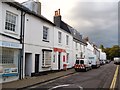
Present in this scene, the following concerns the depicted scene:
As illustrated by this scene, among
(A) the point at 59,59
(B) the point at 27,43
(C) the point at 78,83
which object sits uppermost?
(B) the point at 27,43

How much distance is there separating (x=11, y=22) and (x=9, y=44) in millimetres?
2272

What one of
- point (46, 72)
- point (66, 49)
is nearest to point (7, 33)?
point (46, 72)

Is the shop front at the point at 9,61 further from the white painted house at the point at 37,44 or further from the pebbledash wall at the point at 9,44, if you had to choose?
the white painted house at the point at 37,44

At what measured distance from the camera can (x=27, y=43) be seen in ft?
67.0

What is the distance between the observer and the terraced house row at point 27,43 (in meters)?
16.9

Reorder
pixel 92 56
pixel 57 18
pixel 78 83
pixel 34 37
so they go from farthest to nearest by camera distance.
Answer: pixel 92 56 → pixel 57 18 → pixel 34 37 → pixel 78 83

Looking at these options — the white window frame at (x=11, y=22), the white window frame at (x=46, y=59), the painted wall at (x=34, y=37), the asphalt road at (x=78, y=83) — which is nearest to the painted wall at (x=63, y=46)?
the white window frame at (x=46, y=59)

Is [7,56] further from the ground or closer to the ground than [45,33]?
closer to the ground

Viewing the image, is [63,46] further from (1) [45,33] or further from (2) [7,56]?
(2) [7,56]

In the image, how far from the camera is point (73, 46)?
38.9m

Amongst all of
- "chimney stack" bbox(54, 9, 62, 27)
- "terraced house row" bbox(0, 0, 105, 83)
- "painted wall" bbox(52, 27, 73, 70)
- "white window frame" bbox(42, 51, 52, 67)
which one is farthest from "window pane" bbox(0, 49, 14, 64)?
"chimney stack" bbox(54, 9, 62, 27)

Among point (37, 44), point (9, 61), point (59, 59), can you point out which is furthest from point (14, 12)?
point (59, 59)

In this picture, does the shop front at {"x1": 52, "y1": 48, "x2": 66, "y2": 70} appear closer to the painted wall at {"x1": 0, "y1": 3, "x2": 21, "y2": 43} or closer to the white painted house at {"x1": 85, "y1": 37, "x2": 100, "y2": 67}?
the painted wall at {"x1": 0, "y1": 3, "x2": 21, "y2": 43}

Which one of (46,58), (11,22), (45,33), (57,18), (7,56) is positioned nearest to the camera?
(7,56)
